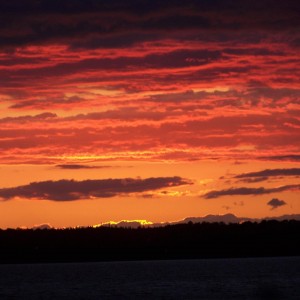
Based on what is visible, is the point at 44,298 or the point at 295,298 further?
the point at 44,298

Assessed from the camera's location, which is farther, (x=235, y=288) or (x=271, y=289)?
(x=235, y=288)

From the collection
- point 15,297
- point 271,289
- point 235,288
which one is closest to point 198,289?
point 235,288

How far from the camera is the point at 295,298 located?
152 m

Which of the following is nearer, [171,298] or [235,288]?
[171,298]

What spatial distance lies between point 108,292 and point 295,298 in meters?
47.8

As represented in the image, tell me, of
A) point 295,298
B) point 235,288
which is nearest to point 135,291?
point 235,288

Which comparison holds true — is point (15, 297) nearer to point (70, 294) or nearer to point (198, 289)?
point (70, 294)

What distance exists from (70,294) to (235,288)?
2887 cm

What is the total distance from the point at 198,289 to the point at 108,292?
16.4 meters

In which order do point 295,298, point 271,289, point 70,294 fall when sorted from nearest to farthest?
1. point 295,298
2. point 271,289
3. point 70,294

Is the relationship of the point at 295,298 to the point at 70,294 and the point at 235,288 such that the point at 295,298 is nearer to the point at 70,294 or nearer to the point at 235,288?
the point at 235,288

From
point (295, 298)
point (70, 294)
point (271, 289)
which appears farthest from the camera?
point (70, 294)

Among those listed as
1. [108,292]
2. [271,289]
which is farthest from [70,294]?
[271,289]

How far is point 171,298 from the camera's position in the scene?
161625 millimetres
